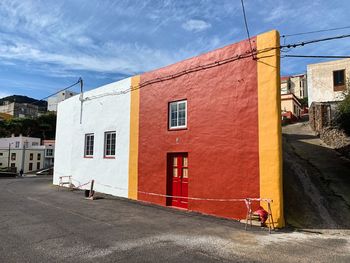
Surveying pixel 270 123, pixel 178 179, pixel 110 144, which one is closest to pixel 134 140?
pixel 110 144

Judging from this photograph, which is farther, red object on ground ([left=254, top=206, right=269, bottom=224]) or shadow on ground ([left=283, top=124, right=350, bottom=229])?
shadow on ground ([left=283, top=124, right=350, bottom=229])

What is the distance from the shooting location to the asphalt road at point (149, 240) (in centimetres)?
640

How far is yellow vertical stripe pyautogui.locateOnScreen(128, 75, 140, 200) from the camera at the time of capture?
14.4 m

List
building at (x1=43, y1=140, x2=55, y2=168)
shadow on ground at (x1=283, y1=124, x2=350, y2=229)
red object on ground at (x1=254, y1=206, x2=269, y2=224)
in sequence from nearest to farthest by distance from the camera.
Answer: red object on ground at (x1=254, y1=206, x2=269, y2=224) → shadow on ground at (x1=283, y1=124, x2=350, y2=229) → building at (x1=43, y1=140, x2=55, y2=168)

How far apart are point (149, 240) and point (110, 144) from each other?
935cm

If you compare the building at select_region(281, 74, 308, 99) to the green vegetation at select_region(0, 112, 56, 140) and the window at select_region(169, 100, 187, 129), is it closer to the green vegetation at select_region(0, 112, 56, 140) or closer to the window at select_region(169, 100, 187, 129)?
the green vegetation at select_region(0, 112, 56, 140)

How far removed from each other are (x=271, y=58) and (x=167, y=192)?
643cm

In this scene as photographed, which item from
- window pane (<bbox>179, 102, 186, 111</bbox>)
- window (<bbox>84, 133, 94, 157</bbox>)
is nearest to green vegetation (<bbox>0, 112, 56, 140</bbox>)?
window (<bbox>84, 133, 94, 157</bbox>)

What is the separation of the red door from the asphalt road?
3.75 ft

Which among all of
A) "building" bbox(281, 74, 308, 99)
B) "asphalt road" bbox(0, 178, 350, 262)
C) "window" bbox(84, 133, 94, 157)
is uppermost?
"building" bbox(281, 74, 308, 99)

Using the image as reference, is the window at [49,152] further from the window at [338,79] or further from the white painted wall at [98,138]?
the window at [338,79]

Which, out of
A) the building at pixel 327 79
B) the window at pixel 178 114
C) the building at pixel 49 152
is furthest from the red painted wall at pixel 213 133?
the building at pixel 49 152

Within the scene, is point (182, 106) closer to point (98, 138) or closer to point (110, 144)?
point (110, 144)

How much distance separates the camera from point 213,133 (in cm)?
1116
